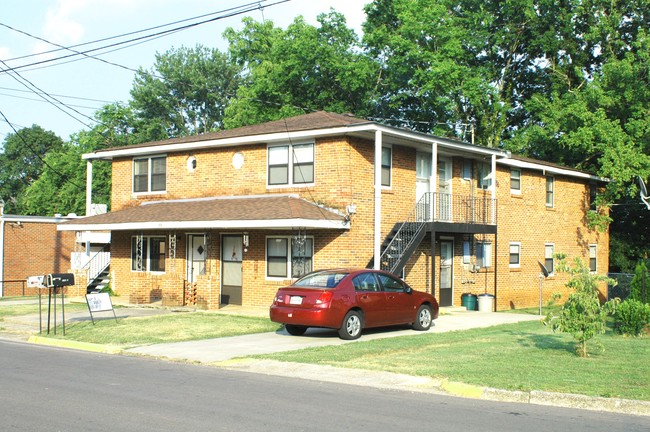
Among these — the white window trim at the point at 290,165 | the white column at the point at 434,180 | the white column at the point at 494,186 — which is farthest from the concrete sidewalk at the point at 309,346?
the white column at the point at 494,186

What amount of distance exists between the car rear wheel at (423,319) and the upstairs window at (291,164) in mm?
6593

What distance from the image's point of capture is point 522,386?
34.0 feet

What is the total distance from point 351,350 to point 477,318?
28.1 ft

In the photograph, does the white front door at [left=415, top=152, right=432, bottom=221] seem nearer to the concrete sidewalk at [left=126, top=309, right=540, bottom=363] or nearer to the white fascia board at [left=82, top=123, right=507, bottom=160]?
the white fascia board at [left=82, top=123, right=507, bottom=160]

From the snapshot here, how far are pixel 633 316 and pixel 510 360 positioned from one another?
Result: 5.62 metres

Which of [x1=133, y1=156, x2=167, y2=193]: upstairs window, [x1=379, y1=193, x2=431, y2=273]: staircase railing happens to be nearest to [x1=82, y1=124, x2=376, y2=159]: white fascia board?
[x1=133, y1=156, x2=167, y2=193]: upstairs window

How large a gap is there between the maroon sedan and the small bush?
4.75 m

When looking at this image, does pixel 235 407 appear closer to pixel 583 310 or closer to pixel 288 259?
pixel 583 310

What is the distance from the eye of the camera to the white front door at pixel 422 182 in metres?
24.6

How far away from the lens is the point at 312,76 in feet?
147

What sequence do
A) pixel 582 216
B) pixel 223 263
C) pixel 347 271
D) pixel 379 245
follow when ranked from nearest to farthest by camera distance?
pixel 347 271 → pixel 379 245 → pixel 223 263 → pixel 582 216

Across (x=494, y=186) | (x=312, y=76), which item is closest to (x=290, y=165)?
(x=494, y=186)

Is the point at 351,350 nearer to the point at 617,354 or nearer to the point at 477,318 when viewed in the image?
the point at 617,354

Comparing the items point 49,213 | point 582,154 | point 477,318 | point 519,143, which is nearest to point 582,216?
point 582,154
